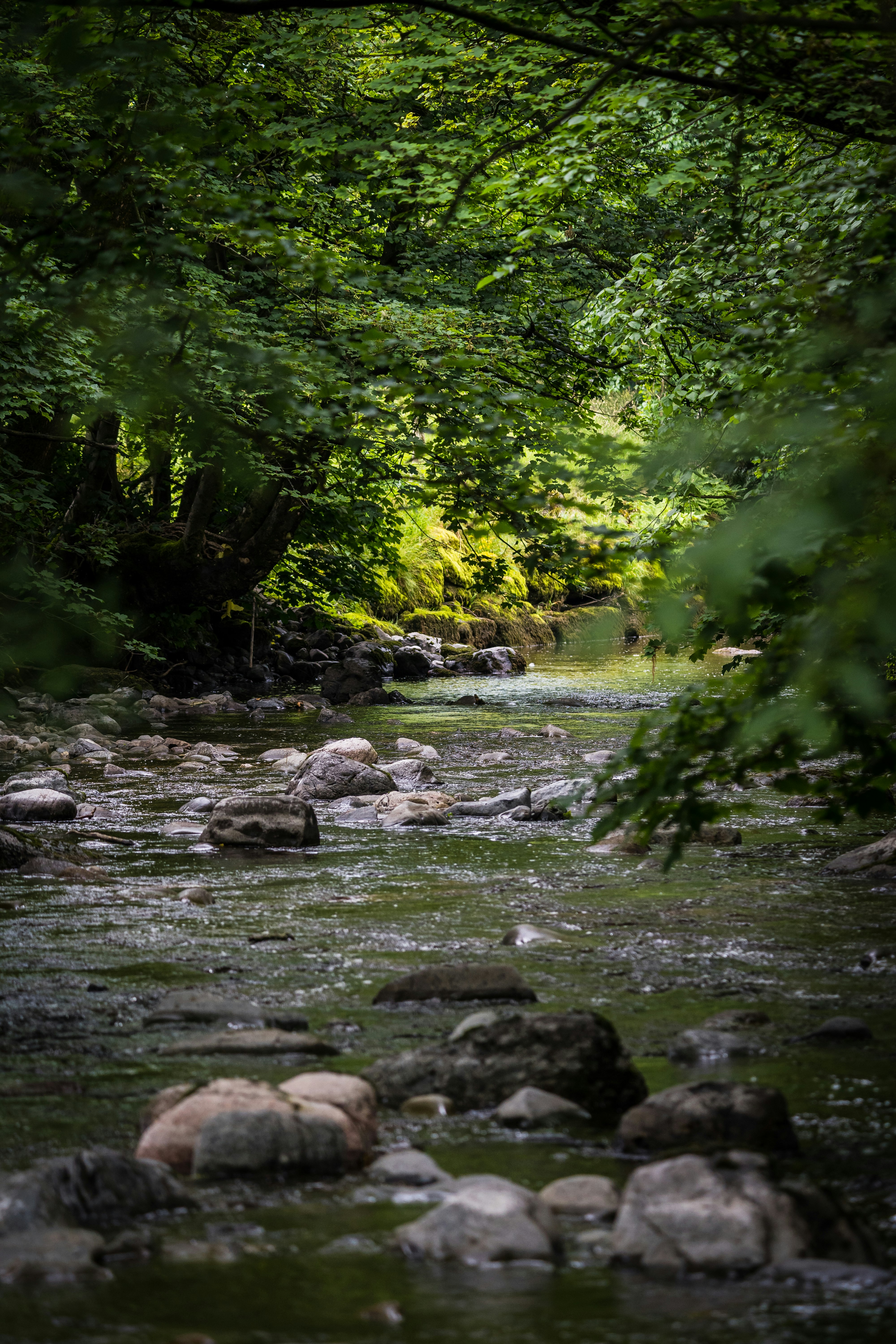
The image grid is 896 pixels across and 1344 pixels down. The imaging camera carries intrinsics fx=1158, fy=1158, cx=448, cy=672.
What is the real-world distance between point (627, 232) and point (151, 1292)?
13627 mm

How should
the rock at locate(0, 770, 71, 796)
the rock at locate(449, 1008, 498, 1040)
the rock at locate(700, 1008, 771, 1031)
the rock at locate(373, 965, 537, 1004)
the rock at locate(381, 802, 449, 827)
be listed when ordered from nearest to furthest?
the rock at locate(449, 1008, 498, 1040) < the rock at locate(700, 1008, 771, 1031) < the rock at locate(373, 965, 537, 1004) < the rock at locate(381, 802, 449, 827) < the rock at locate(0, 770, 71, 796)

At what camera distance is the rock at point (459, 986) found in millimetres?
4051

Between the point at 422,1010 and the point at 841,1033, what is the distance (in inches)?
54.3

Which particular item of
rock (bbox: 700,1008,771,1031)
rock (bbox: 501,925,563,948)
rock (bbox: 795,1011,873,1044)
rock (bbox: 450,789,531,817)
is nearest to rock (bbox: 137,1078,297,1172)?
rock (bbox: 700,1008,771,1031)

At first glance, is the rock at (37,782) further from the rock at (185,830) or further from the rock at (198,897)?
the rock at (198,897)

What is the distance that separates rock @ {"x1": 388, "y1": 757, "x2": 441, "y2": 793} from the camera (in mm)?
10352

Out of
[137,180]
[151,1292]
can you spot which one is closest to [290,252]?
[137,180]

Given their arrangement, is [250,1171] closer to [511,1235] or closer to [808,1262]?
[511,1235]

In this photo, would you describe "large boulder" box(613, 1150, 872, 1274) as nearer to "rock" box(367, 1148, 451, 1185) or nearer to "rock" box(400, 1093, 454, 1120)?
"rock" box(367, 1148, 451, 1185)

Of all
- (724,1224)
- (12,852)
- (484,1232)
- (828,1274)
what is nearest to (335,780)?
(12,852)

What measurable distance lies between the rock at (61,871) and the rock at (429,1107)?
3546 millimetres

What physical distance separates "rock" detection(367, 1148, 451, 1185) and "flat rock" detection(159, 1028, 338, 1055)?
0.83 m

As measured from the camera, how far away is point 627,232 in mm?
13859

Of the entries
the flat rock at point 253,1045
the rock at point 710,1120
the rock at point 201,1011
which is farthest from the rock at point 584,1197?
the rock at point 201,1011
